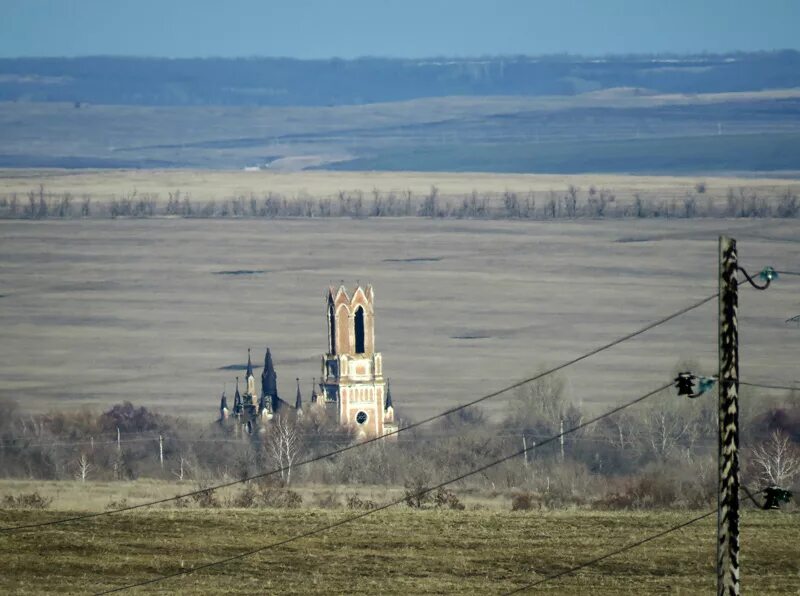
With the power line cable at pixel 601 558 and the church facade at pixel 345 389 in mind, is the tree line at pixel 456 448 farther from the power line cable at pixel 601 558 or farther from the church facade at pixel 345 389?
the power line cable at pixel 601 558

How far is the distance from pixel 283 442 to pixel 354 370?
1997cm

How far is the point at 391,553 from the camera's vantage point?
36.6 meters

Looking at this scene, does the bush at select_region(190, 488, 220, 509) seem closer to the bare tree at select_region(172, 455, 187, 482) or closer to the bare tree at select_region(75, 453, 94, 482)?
the bare tree at select_region(75, 453, 94, 482)

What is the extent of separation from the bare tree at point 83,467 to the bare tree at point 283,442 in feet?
27.2

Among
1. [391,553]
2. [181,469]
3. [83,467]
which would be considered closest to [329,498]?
[83,467]

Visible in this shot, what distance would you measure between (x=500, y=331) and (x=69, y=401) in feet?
195

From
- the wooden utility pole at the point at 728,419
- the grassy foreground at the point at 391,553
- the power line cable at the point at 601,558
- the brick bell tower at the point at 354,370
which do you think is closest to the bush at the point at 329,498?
the grassy foreground at the point at 391,553

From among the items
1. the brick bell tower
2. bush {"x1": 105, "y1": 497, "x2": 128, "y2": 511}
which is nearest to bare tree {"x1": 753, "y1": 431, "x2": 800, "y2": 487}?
the brick bell tower

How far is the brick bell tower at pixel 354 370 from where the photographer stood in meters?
115

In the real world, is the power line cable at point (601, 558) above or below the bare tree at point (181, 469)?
above

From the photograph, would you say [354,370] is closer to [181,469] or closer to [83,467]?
[181,469]

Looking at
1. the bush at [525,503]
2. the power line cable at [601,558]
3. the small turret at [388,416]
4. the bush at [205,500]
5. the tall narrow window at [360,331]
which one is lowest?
the small turret at [388,416]

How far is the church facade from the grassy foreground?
68.0 meters

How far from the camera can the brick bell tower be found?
376 ft
